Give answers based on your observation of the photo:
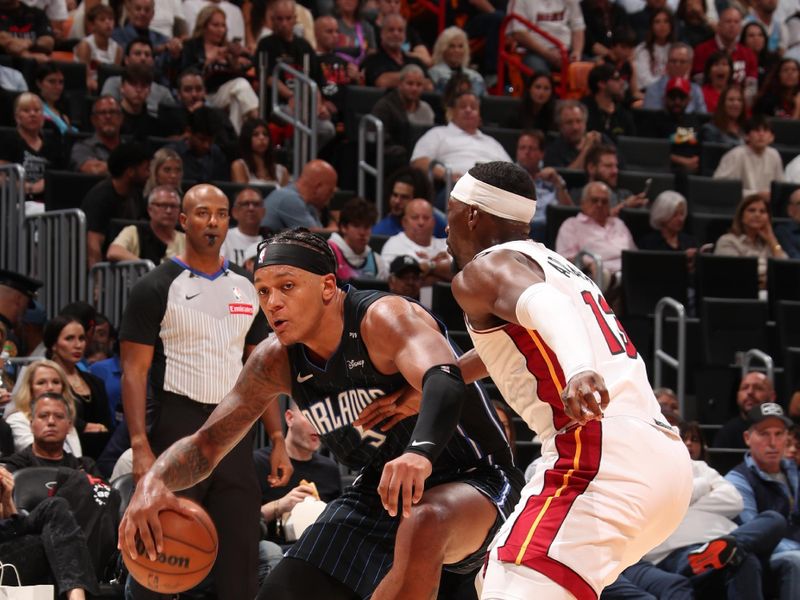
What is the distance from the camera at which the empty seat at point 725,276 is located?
11.8 m

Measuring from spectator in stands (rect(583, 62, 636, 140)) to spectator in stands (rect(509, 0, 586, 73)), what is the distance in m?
0.74

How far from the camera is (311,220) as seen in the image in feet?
36.1

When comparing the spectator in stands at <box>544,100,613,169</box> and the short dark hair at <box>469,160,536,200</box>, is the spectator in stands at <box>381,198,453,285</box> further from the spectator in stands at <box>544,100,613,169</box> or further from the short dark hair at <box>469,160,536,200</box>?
the short dark hair at <box>469,160,536,200</box>

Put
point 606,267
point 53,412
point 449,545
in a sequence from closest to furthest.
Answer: point 449,545 → point 53,412 → point 606,267

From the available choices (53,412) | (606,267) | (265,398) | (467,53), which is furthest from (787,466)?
(467,53)

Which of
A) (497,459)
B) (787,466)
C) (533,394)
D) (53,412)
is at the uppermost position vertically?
(533,394)

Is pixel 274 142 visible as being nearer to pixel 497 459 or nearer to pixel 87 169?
pixel 87 169

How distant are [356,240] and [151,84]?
3.13 metres

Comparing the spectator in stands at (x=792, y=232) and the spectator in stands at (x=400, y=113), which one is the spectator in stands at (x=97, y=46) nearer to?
the spectator in stands at (x=400, y=113)

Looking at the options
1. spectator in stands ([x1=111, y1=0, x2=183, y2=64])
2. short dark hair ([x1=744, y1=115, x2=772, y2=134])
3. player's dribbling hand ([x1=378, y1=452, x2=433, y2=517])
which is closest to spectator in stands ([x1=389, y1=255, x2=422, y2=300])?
spectator in stands ([x1=111, y1=0, x2=183, y2=64])

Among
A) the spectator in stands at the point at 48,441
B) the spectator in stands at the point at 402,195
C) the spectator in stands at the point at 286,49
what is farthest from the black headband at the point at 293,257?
the spectator in stands at the point at 286,49

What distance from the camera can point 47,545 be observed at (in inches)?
277

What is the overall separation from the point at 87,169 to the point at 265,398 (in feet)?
21.8

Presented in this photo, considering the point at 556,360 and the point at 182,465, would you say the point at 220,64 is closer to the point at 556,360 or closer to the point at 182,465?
the point at 182,465
